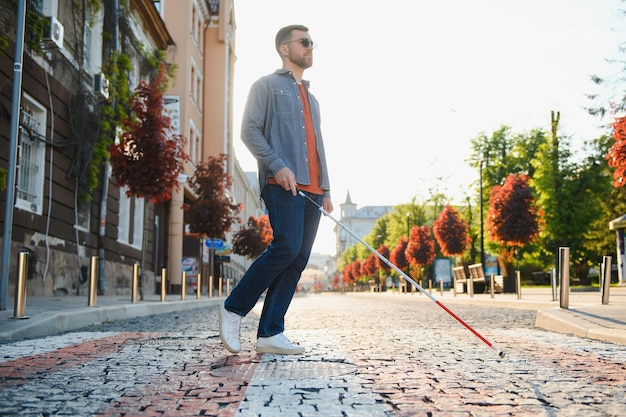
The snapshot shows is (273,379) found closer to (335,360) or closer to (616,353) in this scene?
(335,360)

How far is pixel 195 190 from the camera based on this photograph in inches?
1107

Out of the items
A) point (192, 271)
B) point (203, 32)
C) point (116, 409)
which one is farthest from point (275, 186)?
point (203, 32)

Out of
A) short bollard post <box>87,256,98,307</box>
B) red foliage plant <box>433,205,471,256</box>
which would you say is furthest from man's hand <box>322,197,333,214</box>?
red foliage plant <box>433,205,471,256</box>

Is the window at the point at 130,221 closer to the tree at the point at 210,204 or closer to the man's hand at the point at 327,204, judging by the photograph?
the tree at the point at 210,204

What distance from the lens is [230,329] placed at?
176 inches

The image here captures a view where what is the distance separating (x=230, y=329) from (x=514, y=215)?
26.9 metres

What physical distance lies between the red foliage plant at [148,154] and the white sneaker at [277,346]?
10898 millimetres

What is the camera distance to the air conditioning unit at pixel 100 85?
1672 cm

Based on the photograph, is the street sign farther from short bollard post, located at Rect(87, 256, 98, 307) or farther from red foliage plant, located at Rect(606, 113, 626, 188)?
short bollard post, located at Rect(87, 256, 98, 307)

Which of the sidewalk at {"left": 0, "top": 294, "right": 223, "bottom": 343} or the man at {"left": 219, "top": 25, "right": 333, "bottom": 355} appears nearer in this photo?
the man at {"left": 219, "top": 25, "right": 333, "bottom": 355}

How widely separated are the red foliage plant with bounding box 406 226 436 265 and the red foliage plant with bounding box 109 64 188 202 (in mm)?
35639

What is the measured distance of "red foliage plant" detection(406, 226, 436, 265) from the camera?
4928cm

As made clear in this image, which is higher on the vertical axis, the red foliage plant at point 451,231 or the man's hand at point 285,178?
the red foliage plant at point 451,231

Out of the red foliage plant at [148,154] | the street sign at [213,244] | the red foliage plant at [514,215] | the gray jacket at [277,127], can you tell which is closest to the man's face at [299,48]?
the gray jacket at [277,127]
